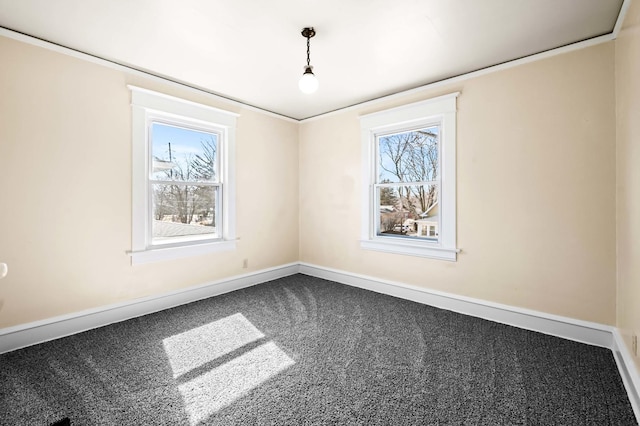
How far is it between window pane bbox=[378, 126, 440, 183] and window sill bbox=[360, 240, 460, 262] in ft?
2.68

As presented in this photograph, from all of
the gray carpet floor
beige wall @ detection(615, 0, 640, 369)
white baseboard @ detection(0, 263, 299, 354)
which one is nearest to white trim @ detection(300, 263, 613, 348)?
the gray carpet floor

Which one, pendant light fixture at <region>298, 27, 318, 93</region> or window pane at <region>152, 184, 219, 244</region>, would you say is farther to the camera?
window pane at <region>152, 184, 219, 244</region>

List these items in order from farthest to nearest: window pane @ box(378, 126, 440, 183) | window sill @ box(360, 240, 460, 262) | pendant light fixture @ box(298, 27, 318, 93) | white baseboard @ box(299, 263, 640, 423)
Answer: window pane @ box(378, 126, 440, 183), window sill @ box(360, 240, 460, 262), pendant light fixture @ box(298, 27, 318, 93), white baseboard @ box(299, 263, 640, 423)

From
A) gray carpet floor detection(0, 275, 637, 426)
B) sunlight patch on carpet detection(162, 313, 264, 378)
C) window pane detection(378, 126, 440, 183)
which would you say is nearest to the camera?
gray carpet floor detection(0, 275, 637, 426)

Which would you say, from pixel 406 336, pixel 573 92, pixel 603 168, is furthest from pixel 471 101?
pixel 406 336

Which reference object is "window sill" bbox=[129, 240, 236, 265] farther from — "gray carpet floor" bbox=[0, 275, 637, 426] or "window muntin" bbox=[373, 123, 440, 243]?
"window muntin" bbox=[373, 123, 440, 243]

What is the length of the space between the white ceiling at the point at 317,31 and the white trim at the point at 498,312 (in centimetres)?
242

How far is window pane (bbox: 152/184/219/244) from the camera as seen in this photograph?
3.35 meters

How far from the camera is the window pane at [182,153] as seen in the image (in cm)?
334

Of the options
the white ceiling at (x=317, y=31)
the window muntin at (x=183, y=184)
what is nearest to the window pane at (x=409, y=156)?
the white ceiling at (x=317, y=31)

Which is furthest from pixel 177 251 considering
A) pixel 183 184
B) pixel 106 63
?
pixel 106 63

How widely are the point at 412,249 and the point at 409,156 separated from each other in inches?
46.3

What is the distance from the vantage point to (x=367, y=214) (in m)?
4.03

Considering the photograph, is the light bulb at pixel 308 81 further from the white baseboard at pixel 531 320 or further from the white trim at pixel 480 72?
the white baseboard at pixel 531 320
